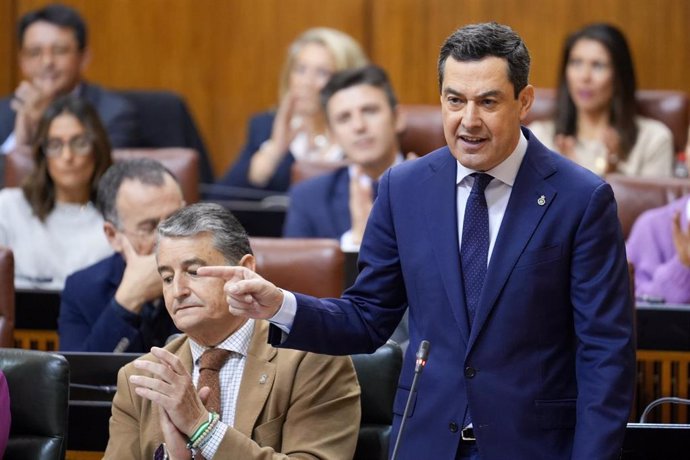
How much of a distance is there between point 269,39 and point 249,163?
3.07ft

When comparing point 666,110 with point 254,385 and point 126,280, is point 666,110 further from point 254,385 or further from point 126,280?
point 254,385

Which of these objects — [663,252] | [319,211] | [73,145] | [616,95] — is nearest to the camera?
[663,252]

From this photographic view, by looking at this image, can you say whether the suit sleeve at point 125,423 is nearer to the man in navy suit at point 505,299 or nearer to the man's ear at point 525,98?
the man in navy suit at point 505,299

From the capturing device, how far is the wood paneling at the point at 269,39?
550 centimetres

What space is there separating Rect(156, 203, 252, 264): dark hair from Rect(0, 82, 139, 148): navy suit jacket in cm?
264

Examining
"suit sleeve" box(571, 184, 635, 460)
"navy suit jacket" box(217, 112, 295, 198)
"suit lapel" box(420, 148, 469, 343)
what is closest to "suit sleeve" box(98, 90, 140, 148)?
"navy suit jacket" box(217, 112, 295, 198)

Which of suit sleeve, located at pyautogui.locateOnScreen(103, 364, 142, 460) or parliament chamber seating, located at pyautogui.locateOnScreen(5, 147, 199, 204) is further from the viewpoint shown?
parliament chamber seating, located at pyautogui.locateOnScreen(5, 147, 199, 204)

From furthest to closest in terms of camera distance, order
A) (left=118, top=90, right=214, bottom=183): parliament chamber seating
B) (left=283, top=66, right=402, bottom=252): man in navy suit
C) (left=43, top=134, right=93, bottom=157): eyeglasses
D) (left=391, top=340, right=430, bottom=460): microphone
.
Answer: (left=118, top=90, right=214, bottom=183): parliament chamber seating < (left=283, top=66, right=402, bottom=252): man in navy suit < (left=43, top=134, right=93, bottom=157): eyeglasses < (left=391, top=340, right=430, bottom=460): microphone

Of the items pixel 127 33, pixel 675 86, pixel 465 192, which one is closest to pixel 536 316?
pixel 465 192

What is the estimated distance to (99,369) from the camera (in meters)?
2.56

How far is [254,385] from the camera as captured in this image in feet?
7.17

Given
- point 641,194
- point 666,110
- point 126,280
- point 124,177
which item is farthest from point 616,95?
point 126,280

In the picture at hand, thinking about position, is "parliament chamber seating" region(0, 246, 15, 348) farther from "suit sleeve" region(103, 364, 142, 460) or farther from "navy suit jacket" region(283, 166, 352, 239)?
"navy suit jacket" region(283, 166, 352, 239)

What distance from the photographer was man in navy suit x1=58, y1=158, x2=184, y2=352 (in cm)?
301
